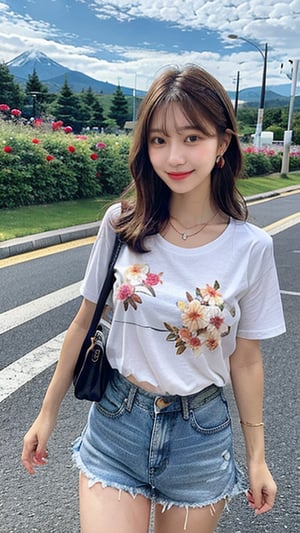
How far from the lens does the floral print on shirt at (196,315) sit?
150 cm

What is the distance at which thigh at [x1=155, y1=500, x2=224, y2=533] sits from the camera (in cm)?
153

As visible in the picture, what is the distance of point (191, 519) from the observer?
5.03 ft

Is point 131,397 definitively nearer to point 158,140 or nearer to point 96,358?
point 96,358

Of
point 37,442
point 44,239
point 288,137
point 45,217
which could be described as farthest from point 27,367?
point 288,137

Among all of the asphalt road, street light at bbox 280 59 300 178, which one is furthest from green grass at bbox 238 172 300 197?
the asphalt road

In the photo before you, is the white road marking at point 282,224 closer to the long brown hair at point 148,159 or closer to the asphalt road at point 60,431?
the asphalt road at point 60,431

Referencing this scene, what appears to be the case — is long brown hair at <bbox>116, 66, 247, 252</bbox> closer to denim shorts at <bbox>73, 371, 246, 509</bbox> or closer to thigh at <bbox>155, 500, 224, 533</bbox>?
denim shorts at <bbox>73, 371, 246, 509</bbox>

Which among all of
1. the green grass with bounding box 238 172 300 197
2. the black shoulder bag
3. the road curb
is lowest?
the green grass with bounding box 238 172 300 197

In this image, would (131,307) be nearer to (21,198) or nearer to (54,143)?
(21,198)

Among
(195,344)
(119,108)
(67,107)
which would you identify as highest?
(119,108)

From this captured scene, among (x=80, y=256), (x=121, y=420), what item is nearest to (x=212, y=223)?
(x=121, y=420)

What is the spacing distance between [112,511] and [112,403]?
0.28 m

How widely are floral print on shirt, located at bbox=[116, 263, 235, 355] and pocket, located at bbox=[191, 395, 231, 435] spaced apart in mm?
166

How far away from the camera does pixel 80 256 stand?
303 inches
